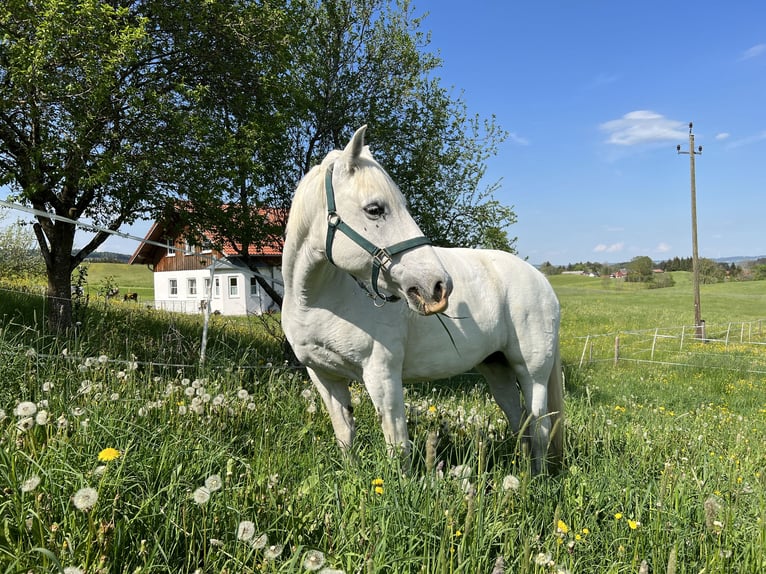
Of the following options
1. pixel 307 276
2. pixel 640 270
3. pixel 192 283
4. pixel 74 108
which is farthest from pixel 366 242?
pixel 640 270

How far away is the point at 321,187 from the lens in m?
2.57

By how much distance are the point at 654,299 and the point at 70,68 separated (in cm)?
6297

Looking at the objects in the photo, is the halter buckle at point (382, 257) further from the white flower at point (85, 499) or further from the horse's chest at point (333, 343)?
the white flower at point (85, 499)

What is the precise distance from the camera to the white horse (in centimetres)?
238

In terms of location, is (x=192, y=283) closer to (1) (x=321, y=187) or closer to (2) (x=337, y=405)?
(2) (x=337, y=405)

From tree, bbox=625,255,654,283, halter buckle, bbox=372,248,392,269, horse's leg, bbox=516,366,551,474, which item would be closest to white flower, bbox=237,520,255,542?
halter buckle, bbox=372,248,392,269

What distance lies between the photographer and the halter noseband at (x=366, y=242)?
2338mm

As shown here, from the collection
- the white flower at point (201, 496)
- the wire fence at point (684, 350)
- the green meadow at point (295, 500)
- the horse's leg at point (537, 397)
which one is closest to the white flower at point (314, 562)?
the green meadow at point (295, 500)

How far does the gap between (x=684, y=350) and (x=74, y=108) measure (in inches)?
849

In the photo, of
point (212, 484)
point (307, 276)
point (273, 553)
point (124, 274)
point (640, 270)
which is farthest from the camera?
point (640, 270)

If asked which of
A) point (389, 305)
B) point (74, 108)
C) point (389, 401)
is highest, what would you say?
point (74, 108)

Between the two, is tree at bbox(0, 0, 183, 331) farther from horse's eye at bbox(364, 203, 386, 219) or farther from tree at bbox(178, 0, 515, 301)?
horse's eye at bbox(364, 203, 386, 219)

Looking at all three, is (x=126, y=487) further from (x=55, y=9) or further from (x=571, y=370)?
(x=571, y=370)

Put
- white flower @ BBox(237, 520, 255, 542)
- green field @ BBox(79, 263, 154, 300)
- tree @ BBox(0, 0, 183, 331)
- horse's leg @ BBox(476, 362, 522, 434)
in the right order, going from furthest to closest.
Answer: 1. green field @ BBox(79, 263, 154, 300)
2. tree @ BBox(0, 0, 183, 331)
3. horse's leg @ BBox(476, 362, 522, 434)
4. white flower @ BBox(237, 520, 255, 542)
